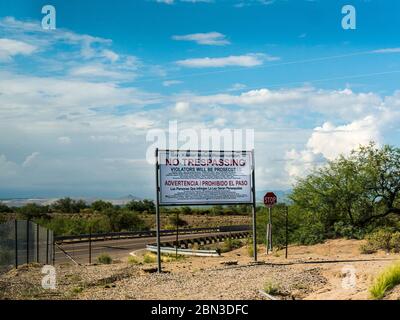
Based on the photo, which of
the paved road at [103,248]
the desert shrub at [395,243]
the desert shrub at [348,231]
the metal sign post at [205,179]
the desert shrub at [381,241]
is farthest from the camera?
the paved road at [103,248]

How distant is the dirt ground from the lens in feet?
47.4

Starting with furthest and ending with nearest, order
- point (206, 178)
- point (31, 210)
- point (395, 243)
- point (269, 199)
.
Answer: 1. point (31, 210)
2. point (269, 199)
3. point (395, 243)
4. point (206, 178)

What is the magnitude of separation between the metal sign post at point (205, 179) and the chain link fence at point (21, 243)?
5800 millimetres

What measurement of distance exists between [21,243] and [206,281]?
409 inches

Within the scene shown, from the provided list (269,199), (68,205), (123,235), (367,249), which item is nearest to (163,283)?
(269,199)

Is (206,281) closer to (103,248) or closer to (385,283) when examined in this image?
(385,283)

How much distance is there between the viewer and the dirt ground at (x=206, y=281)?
14.5 metres

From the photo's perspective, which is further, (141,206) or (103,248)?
(141,206)

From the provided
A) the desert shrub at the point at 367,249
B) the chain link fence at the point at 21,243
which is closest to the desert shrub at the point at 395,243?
the desert shrub at the point at 367,249

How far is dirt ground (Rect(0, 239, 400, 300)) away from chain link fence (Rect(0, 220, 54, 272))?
1119mm

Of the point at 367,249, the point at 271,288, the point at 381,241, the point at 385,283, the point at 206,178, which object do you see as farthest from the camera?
the point at 381,241

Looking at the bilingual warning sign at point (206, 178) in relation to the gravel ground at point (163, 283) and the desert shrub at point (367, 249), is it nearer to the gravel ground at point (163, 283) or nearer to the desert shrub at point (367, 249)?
the gravel ground at point (163, 283)

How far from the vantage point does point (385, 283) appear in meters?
12.9
